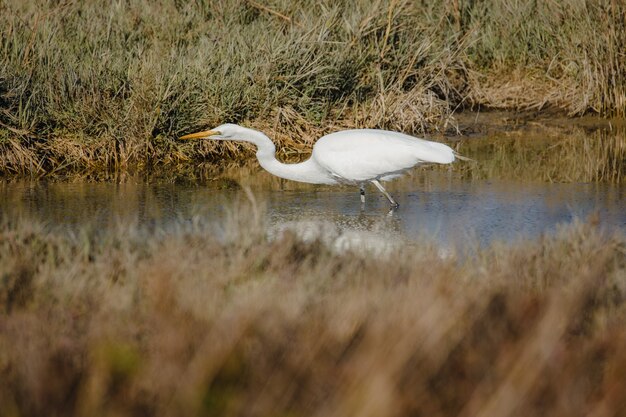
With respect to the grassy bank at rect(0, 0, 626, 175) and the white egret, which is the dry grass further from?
the white egret

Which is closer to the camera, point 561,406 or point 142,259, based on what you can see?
point 561,406

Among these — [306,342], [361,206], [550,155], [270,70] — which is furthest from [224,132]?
[306,342]

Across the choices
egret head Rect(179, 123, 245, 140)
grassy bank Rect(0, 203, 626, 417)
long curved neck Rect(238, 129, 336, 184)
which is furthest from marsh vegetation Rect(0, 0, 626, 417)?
egret head Rect(179, 123, 245, 140)

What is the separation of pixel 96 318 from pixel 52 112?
563 centimetres

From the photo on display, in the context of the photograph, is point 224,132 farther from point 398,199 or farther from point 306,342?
point 306,342

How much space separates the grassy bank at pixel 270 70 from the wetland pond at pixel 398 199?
2.05ft

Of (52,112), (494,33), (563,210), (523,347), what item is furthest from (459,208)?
(494,33)

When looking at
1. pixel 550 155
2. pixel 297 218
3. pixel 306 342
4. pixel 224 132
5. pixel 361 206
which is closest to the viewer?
pixel 306 342

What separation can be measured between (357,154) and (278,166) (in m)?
0.64

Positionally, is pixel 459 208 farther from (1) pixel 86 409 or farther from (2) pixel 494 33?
(2) pixel 494 33

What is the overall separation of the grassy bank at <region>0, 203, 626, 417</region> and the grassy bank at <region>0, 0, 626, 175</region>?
474 centimetres

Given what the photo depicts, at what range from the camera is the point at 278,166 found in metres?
7.38

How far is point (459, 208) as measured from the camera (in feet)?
23.3

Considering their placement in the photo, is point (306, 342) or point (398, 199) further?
point (398, 199)
